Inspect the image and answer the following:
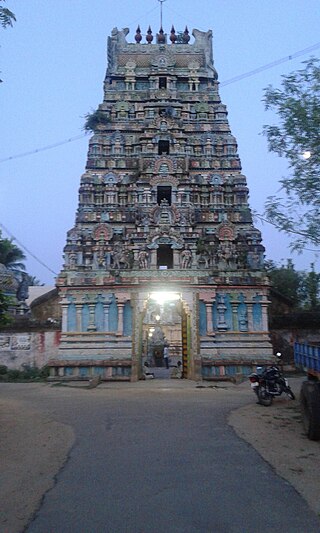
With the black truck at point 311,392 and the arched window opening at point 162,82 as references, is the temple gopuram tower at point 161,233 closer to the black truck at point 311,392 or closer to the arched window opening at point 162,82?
the arched window opening at point 162,82

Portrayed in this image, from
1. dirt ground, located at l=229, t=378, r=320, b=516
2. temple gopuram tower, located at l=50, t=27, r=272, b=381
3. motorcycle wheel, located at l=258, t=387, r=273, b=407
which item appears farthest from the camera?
temple gopuram tower, located at l=50, t=27, r=272, b=381

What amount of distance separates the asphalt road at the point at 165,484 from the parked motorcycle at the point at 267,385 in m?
1.96

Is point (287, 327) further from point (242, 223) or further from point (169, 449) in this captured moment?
point (169, 449)

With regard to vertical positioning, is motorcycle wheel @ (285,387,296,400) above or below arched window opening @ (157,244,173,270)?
below

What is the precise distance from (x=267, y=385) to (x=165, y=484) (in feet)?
24.6

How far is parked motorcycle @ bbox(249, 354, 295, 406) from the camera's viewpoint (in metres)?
12.3

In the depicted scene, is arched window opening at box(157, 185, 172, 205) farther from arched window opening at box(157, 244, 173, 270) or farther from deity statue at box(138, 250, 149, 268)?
deity statue at box(138, 250, 149, 268)

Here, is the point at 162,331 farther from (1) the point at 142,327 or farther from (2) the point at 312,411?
(2) the point at 312,411

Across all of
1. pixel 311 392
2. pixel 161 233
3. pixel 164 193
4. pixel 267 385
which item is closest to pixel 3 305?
pixel 311 392

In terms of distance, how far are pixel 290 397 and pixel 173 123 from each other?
65.7 ft

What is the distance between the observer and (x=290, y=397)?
1361 centimetres

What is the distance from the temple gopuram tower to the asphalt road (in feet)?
28.3

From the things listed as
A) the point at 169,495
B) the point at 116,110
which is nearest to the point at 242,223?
the point at 116,110

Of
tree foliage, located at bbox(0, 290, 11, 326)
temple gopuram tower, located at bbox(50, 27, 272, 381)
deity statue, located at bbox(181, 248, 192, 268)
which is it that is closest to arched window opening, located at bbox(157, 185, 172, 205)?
temple gopuram tower, located at bbox(50, 27, 272, 381)
